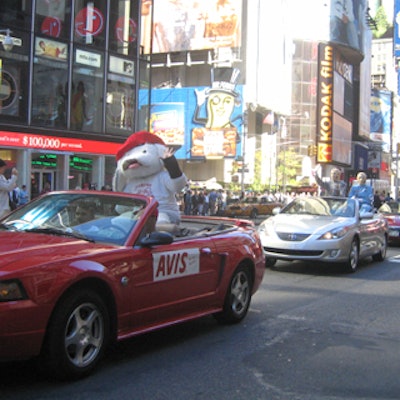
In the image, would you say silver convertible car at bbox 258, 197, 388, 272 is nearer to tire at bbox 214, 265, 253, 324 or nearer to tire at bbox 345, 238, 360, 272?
tire at bbox 345, 238, 360, 272

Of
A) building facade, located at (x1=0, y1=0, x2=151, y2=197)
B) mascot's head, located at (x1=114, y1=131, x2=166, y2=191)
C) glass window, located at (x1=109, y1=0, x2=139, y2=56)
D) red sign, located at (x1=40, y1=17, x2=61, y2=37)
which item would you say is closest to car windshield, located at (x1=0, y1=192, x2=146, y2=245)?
mascot's head, located at (x1=114, y1=131, x2=166, y2=191)

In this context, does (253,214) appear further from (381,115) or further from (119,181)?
(381,115)

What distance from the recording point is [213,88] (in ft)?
208

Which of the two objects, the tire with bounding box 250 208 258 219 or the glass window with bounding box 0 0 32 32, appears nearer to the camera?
the glass window with bounding box 0 0 32 32

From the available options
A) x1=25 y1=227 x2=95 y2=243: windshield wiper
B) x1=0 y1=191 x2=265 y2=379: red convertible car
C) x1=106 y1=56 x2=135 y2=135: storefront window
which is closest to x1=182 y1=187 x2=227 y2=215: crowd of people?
x1=106 y1=56 x2=135 y2=135: storefront window

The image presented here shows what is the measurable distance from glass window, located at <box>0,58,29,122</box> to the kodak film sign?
50400 mm

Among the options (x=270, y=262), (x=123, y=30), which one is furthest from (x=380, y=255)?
(x=123, y=30)

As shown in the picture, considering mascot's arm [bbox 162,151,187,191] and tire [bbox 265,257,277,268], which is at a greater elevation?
mascot's arm [bbox 162,151,187,191]

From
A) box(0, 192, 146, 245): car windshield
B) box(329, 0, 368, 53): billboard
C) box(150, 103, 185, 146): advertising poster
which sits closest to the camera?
box(0, 192, 146, 245): car windshield

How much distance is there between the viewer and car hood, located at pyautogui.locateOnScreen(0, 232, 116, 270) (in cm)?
385

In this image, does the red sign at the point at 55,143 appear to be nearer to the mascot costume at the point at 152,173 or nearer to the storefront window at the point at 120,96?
the storefront window at the point at 120,96

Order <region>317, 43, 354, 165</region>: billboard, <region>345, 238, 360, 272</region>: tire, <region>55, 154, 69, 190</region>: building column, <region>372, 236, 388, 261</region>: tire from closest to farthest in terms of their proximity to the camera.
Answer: <region>345, 238, 360, 272</region>: tire < <region>372, 236, 388, 261</region>: tire < <region>55, 154, 69, 190</region>: building column < <region>317, 43, 354, 165</region>: billboard

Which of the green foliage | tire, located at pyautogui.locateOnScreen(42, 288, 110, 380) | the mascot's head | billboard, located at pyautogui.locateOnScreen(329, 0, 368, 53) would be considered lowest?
tire, located at pyautogui.locateOnScreen(42, 288, 110, 380)

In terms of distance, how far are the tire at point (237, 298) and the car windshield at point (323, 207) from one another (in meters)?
5.11
